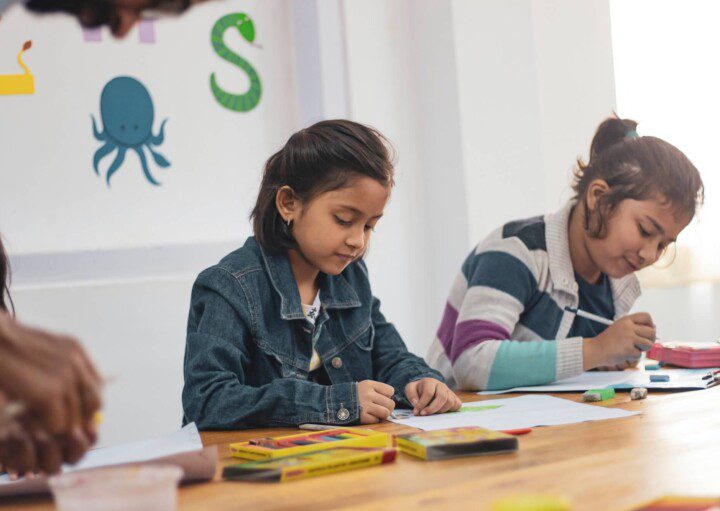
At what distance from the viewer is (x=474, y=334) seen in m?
1.71

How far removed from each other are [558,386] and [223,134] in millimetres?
1318

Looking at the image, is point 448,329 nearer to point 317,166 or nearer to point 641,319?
point 641,319

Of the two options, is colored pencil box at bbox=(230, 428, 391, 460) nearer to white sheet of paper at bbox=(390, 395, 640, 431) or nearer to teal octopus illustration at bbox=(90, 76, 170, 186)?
white sheet of paper at bbox=(390, 395, 640, 431)

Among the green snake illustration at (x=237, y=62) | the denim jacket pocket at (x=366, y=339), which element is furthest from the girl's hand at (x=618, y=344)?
the green snake illustration at (x=237, y=62)

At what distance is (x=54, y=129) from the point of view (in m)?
2.29

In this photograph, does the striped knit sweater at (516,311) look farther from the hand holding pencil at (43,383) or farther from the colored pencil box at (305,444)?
the hand holding pencil at (43,383)

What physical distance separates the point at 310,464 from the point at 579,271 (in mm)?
1157

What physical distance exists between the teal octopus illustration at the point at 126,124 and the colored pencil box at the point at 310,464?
1562 mm

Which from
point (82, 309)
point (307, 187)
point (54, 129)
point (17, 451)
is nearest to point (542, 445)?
point (17, 451)

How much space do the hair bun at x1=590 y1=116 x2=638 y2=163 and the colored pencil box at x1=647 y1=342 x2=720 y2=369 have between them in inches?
17.0

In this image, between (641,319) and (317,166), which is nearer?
(317,166)

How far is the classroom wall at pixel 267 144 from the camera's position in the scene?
7.48 feet

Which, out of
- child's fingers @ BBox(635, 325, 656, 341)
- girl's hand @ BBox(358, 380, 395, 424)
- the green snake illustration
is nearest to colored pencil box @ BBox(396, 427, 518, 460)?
girl's hand @ BBox(358, 380, 395, 424)

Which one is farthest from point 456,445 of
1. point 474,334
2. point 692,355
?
point 692,355
